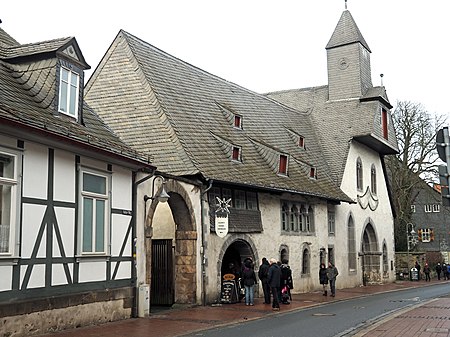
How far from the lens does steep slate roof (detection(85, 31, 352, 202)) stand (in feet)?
69.8

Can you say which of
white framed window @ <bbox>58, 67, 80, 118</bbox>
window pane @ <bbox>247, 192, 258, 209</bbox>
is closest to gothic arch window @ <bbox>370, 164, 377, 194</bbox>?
window pane @ <bbox>247, 192, 258, 209</bbox>

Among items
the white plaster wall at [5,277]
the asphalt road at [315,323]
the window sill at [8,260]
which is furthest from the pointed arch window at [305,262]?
the white plaster wall at [5,277]

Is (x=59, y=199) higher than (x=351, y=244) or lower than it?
higher

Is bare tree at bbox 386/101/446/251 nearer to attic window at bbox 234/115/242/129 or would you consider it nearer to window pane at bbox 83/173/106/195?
attic window at bbox 234/115/242/129

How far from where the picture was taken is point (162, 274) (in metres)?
20.2

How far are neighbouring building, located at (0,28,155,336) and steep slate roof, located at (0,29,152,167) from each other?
3 cm

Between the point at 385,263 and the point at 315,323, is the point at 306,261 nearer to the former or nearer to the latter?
the point at 385,263

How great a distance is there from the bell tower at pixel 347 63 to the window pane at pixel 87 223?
2617 centimetres

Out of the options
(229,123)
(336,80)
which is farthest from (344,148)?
(229,123)

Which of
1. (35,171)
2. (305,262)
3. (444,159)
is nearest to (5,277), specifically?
(35,171)

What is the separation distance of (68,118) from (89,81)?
10.2 metres

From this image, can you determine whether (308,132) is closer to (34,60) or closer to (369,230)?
(369,230)

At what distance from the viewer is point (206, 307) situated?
19453mm

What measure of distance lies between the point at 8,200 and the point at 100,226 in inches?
132
